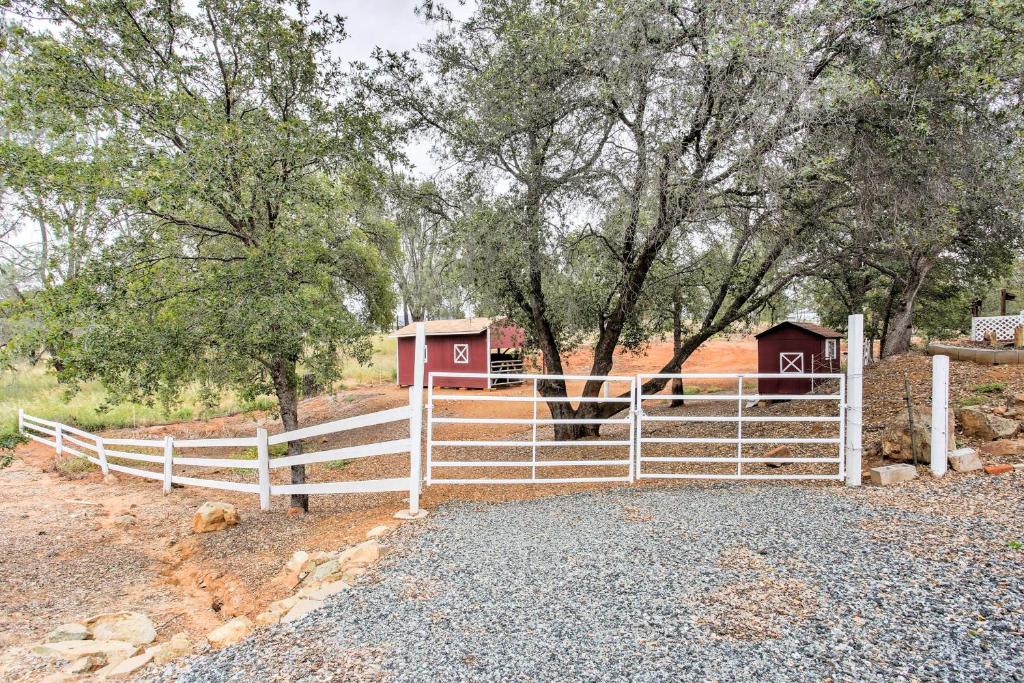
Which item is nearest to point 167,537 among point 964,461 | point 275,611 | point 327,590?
point 275,611

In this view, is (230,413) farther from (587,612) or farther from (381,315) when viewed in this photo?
(587,612)

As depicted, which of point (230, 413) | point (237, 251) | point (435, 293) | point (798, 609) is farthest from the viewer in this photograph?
point (435, 293)

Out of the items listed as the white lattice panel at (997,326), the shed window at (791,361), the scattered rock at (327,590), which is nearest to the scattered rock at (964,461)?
the scattered rock at (327,590)

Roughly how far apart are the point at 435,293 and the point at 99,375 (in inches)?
1151

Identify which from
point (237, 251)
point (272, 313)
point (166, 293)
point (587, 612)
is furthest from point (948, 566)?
point (237, 251)

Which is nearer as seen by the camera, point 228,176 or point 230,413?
point 228,176

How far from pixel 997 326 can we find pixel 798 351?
5.28m

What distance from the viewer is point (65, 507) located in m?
9.01

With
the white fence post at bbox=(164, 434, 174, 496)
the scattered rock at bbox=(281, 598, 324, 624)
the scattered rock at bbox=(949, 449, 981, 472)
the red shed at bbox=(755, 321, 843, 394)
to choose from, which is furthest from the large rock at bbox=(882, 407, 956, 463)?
the white fence post at bbox=(164, 434, 174, 496)

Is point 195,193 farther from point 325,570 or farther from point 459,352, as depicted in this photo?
point 459,352

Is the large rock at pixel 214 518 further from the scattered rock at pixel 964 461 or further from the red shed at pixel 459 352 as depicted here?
the red shed at pixel 459 352

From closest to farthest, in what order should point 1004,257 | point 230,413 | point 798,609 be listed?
1. point 798,609
2. point 1004,257
3. point 230,413

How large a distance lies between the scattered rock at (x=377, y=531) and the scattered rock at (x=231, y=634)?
1.45 meters

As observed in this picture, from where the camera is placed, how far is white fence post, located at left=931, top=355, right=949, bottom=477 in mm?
6164
